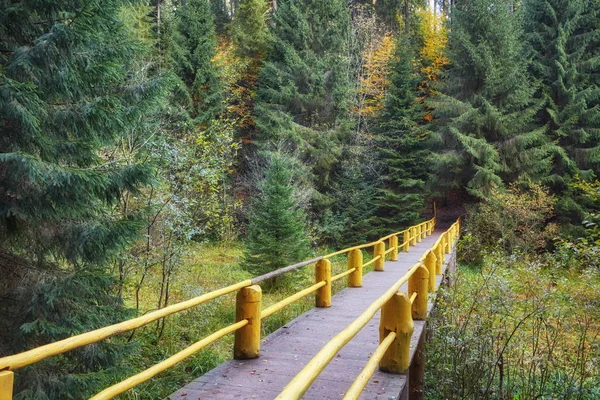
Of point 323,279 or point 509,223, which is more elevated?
point 323,279

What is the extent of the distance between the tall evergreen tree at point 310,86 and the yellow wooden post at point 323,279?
1870 centimetres

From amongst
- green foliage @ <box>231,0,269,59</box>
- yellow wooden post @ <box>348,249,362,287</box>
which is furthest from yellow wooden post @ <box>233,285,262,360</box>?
green foliage @ <box>231,0,269,59</box>

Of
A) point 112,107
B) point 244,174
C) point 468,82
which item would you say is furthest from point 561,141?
point 112,107

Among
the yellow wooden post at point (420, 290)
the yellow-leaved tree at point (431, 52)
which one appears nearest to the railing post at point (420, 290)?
the yellow wooden post at point (420, 290)

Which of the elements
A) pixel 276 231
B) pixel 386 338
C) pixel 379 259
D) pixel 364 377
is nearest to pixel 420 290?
pixel 386 338

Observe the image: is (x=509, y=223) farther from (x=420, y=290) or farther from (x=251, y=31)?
(x=251, y=31)

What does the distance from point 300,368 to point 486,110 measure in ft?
85.1

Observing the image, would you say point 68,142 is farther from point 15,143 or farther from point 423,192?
point 423,192

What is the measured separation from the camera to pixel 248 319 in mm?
4570

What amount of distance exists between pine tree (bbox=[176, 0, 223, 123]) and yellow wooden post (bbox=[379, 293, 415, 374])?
23.3 metres

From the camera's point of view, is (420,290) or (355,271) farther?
(355,271)

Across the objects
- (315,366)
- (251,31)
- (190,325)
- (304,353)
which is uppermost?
(251,31)

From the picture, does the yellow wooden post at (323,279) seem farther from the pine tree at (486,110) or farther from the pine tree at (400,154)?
the pine tree at (486,110)

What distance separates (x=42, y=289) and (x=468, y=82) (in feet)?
95.5
